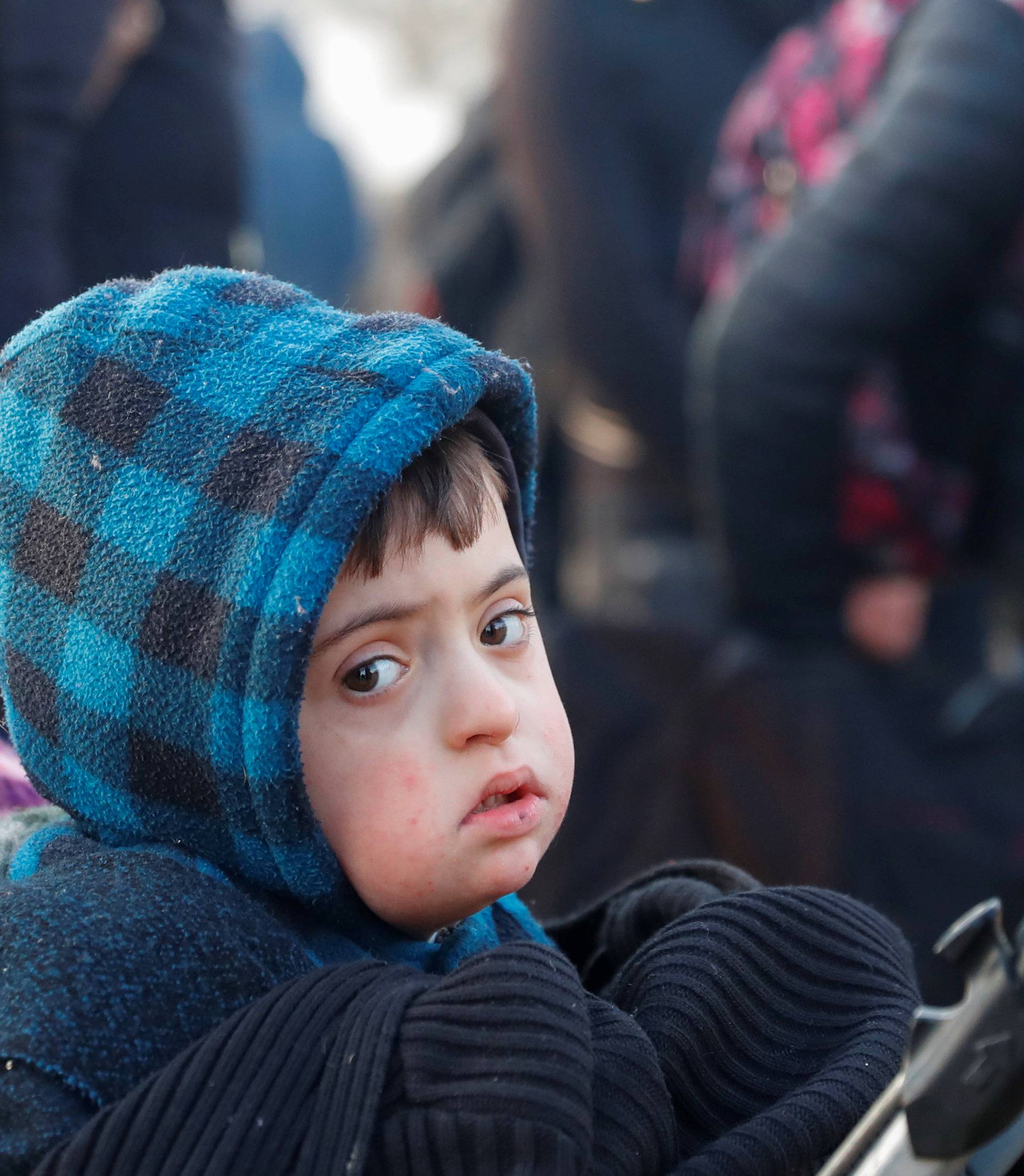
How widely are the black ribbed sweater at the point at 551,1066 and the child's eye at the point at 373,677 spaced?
0.15 m

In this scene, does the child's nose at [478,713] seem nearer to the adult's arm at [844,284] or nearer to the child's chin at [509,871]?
the child's chin at [509,871]

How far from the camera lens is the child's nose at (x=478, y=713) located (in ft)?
2.50

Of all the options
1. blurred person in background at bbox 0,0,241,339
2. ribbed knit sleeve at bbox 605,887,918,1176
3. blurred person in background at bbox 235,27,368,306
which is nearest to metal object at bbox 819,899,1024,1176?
ribbed knit sleeve at bbox 605,887,918,1176

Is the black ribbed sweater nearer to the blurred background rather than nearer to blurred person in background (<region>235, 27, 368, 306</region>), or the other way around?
the blurred background

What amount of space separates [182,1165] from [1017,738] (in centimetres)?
159

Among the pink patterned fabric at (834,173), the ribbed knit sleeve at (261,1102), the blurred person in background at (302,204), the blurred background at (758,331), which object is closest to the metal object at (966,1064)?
the ribbed knit sleeve at (261,1102)

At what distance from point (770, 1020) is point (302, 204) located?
349 cm

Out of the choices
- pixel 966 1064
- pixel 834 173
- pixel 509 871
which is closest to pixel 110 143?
pixel 834 173

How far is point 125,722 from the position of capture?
77cm

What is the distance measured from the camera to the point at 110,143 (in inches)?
71.4

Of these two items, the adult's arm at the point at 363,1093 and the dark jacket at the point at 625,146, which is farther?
the dark jacket at the point at 625,146

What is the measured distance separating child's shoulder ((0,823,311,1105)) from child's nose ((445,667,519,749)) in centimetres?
14

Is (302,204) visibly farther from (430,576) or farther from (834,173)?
(430,576)

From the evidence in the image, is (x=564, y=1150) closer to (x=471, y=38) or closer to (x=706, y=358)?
(x=706, y=358)
